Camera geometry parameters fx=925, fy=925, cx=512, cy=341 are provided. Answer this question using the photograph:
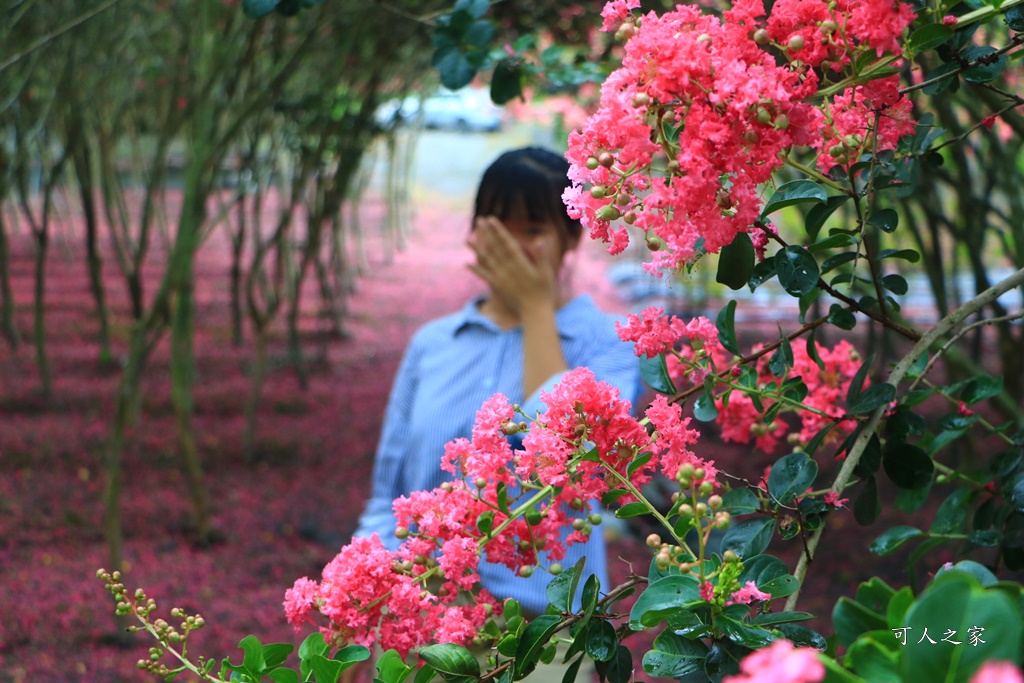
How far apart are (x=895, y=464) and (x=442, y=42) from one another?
106 centimetres

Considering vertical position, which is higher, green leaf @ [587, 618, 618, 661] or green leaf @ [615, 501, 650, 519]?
green leaf @ [615, 501, 650, 519]

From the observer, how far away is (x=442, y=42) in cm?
161

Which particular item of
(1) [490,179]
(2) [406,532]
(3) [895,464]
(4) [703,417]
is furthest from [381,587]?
(1) [490,179]

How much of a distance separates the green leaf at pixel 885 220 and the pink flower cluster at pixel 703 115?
0.16 meters

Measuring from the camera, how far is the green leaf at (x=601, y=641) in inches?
29.2

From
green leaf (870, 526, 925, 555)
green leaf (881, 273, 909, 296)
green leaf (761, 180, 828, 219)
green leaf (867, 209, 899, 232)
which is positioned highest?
green leaf (761, 180, 828, 219)

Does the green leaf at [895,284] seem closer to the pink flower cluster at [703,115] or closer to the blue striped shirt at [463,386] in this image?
the pink flower cluster at [703,115]

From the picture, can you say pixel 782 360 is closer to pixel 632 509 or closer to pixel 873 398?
pixel 873 398

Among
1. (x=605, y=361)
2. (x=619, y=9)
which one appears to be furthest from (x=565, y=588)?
(x=605, y=361)

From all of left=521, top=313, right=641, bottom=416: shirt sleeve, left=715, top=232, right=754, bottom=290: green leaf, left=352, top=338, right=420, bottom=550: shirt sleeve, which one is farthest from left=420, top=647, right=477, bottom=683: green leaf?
left=352, top=338, right=420, bottom=550: shirt sleeve

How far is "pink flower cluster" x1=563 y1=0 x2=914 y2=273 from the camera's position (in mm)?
655

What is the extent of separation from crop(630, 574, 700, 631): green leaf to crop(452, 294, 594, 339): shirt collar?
1.27m

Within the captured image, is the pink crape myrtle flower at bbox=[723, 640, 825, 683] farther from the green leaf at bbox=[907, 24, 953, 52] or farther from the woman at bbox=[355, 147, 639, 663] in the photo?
the woman at bbox=[355, 147, 639, 663]

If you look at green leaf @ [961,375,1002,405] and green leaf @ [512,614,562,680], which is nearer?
green leaf @ [512,614,562,680]
